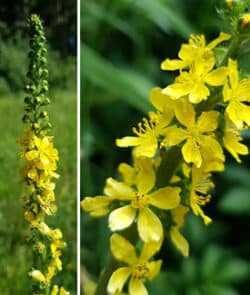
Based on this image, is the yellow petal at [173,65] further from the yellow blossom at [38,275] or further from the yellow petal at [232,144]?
the yellow blossom at [38,275]

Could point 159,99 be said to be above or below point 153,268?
above

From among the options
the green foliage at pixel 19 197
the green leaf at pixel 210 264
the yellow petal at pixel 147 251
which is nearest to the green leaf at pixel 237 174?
the green leaf at pixel 210 264

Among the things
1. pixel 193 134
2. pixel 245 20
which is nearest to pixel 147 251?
pixel 193 134

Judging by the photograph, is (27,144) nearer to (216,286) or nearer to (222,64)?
(222,64)

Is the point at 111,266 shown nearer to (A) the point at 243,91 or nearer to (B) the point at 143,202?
(B) the point at 143,202

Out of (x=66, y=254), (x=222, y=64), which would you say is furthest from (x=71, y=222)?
(x=222, y=64)

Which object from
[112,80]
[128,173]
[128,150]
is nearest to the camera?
[128,173]

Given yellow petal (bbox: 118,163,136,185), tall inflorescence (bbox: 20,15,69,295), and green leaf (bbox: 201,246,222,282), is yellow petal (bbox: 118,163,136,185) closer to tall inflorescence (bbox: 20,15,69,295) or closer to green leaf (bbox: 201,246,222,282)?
tall inflorescence (bbox: 20,15,69,295)
